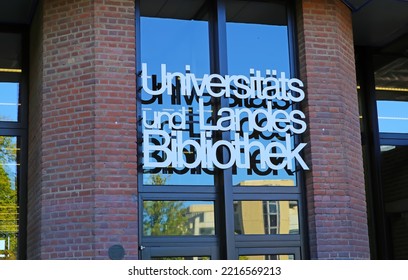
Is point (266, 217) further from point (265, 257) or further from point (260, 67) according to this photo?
point (260, 67)

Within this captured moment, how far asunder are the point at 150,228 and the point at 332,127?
2567mm

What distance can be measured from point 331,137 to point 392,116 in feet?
8.55

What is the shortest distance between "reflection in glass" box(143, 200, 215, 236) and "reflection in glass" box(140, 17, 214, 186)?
257 mm

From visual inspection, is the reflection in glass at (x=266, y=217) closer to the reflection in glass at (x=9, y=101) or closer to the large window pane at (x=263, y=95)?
the large window pane at (x=263, y=95)

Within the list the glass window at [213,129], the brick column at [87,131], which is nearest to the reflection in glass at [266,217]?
the glass window at [213,129]

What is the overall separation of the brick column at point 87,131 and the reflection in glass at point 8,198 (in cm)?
75

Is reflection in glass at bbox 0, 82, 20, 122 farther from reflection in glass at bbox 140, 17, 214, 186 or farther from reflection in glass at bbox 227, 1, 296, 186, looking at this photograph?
reflection in glass at bbox 227, 1, 296, 186

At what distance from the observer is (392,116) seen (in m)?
10.9

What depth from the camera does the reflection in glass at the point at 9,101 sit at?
9484 mm

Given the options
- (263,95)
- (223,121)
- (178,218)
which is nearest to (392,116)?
(263,95)

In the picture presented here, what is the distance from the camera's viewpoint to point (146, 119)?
8.23 meters

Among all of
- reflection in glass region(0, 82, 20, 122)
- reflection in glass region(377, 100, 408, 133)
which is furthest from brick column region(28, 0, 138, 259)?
reflection in glass region(377, 100, 408, 133)

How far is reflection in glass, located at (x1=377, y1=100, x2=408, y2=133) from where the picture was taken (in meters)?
10.8

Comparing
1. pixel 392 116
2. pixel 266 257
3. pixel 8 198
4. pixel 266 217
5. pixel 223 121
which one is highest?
pixel 392 116
